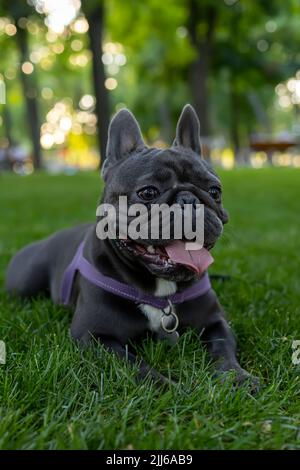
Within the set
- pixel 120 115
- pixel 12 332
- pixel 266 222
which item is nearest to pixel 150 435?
pixel 12 332

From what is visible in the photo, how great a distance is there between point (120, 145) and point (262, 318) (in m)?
1.26

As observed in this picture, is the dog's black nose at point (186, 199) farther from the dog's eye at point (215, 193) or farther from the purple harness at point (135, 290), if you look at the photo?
the purple harness at point (135, 290)

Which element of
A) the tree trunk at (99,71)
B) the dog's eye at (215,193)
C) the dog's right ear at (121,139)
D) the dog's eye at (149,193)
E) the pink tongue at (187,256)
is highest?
the tree trunk at (99,71)

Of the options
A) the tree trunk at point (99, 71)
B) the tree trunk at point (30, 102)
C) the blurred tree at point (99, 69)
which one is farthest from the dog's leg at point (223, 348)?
the tree trunk at point (30, 102)

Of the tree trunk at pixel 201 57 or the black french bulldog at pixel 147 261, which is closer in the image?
the black french bulldog at pixel 147 261

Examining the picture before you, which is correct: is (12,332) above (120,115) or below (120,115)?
below

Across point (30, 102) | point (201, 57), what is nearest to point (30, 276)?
point (201, 57)

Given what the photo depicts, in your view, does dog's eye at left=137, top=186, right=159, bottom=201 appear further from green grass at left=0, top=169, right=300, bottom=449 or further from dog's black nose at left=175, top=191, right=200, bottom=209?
green grass at left=0, top=169, right=300, bottom=449

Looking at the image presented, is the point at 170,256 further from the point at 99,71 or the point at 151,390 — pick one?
the point at 99,71

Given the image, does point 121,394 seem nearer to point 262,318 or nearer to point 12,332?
point 12,332

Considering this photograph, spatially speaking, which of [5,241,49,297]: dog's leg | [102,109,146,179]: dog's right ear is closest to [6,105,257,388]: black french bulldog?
[102,109,146,179]: dog's right ear

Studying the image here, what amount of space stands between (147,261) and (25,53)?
1908 centimetres

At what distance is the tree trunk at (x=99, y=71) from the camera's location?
16.0 metres

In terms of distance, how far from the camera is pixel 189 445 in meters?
1.80
